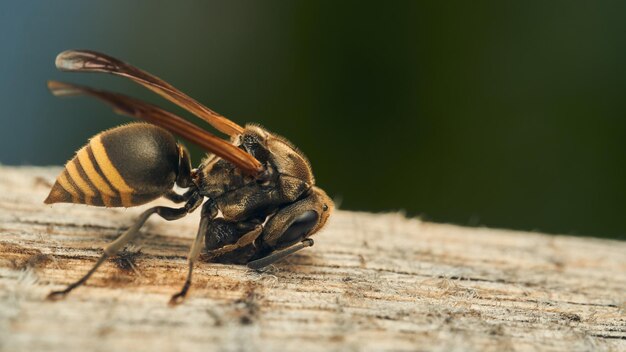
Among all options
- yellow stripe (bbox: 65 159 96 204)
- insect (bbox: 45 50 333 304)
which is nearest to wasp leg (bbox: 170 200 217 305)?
insect (bbox: 45 50 333 304)

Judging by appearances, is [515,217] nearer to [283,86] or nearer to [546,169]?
[546,169]

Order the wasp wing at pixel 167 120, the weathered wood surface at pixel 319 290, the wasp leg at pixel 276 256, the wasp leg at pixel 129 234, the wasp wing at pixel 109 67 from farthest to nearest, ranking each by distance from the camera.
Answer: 1. the wasp wing at pixel 109 67
2. the wasp leg at pixel 276 256
3. the wasp wing at pixel 167 120
4. the wasp leg at pixel 129 234
5. the weathered wood surface at pixel 319 290

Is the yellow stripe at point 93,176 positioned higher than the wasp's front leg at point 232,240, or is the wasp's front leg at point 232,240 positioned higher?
the yellow stripe at point 93,176

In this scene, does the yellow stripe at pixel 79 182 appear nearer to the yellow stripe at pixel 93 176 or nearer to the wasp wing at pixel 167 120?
the yellow stripe at pixel 93 176

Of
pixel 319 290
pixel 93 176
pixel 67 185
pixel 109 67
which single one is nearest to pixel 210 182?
pixel 93 176

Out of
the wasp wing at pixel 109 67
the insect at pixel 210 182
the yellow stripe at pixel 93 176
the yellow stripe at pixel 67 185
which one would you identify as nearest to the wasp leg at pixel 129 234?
the insect at pixel 210 182

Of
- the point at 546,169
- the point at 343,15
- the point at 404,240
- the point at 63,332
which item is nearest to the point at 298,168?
the point at 404,240

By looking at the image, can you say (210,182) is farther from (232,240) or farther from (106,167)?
(106,167)
